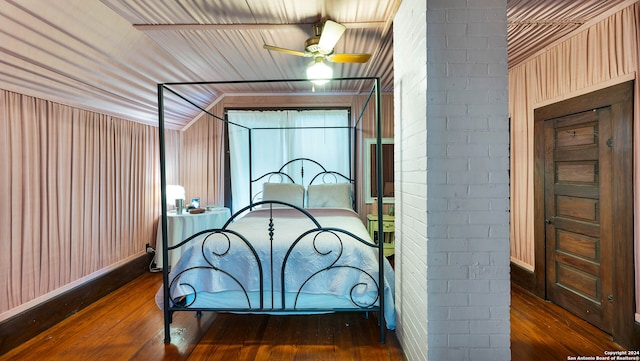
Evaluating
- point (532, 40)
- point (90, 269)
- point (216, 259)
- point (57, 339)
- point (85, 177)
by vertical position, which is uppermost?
point (532, 40)

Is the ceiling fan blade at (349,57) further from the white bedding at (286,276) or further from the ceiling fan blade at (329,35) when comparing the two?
the white bedding at (286,276)

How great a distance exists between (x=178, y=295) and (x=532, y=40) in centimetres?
336

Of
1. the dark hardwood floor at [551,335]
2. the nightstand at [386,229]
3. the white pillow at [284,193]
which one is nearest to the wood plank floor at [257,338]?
the dark hardwood floor at [551,335]

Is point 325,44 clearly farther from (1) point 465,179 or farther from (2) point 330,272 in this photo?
(2) point 330,272

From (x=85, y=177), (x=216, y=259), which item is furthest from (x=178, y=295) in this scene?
(x=85, y=177)

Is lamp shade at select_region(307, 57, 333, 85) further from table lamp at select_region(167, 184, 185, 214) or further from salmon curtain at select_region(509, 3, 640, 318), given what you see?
table lamp at select_region(167, 184, 185, 214)

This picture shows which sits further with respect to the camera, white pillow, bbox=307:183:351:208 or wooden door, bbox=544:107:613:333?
white pillow, bbox=307:183:351:208

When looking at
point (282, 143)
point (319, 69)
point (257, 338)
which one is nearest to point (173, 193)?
point (282, 143)

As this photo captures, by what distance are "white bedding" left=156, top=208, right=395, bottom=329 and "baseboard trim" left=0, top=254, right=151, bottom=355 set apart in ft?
3.11

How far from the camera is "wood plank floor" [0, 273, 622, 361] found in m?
1.98

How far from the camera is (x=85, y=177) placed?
286 cm

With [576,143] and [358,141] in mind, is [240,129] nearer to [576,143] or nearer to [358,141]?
[358,141]

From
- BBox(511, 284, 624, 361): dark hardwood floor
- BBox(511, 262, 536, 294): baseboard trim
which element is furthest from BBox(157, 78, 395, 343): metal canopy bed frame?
BBox(511, 262, 536, 294): baseboard trim

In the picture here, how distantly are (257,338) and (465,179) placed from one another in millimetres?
1731
